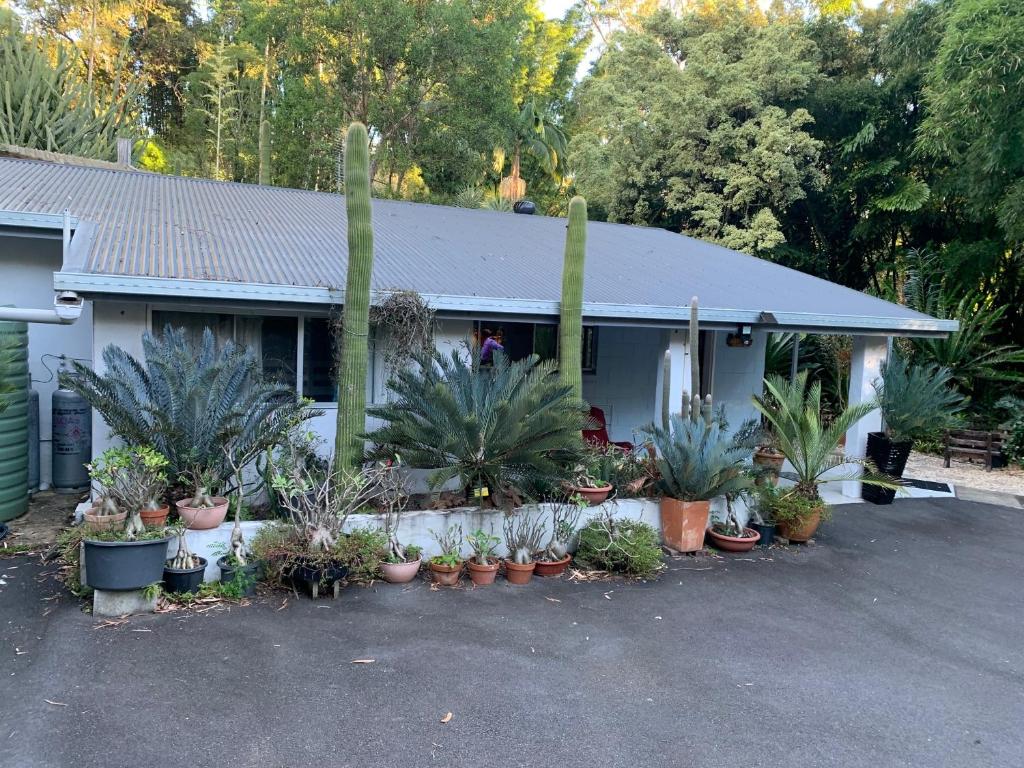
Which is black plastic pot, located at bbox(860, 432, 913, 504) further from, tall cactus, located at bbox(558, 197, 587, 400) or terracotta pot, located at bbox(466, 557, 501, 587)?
terracotta pot, located at bbox(466, 557, 501, 587)

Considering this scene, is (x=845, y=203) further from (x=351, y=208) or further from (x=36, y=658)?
(x=36, y=658)

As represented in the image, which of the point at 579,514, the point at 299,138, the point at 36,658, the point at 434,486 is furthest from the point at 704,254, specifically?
the point at 299,138

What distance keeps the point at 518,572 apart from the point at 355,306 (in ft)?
9.22

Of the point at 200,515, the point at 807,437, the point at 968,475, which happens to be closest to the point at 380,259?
the point at 200,515

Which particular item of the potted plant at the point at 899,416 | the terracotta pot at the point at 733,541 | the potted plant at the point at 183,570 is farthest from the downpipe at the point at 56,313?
the potted plant at the point at 899,416

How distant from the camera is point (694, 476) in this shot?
7.13 meters

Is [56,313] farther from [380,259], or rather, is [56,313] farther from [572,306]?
[572,306]

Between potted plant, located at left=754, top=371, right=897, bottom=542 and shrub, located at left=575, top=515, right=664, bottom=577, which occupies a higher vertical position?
potted plant, located at left=754, top=371, right=897, bottom=542

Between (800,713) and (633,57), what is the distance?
21.3 meters

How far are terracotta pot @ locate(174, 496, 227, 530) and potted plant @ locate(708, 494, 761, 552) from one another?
491cm

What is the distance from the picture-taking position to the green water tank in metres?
7.04

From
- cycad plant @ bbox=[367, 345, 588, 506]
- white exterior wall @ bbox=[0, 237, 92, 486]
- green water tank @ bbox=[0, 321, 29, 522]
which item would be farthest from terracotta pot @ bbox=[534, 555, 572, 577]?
white exterior wall @ bbox=[0, 237, 92, 486]

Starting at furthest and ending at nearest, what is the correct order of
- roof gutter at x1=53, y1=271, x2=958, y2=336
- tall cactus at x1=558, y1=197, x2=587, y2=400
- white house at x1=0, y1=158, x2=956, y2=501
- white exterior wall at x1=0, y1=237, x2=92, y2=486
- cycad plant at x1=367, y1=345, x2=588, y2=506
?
white exterior wall at x1=0, y1=237, x2=92, y2=486
tall cactus at x1=558, y1=197, x2=587, y2=400
white house at x1=0, y1=158, x2=956, y2=501
cycad plant at x1=367, y1=345, x2=588, y2=506
roof gutter at x1=53, y1=271, x2=958, y2=336

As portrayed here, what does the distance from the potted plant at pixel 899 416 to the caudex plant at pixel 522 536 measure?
5.85m
